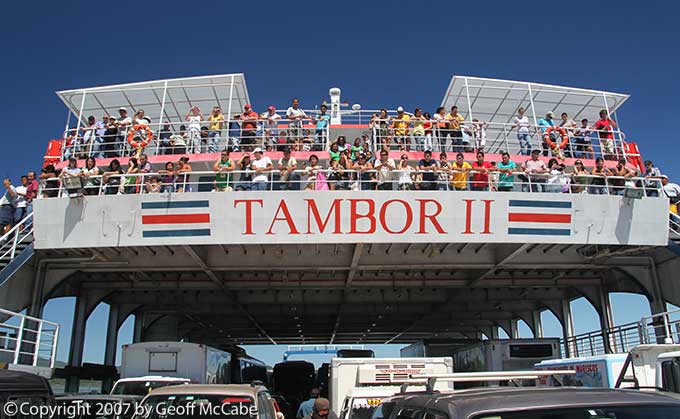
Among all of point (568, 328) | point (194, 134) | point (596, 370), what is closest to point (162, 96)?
point (194, 134)

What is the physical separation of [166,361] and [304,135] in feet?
32.6

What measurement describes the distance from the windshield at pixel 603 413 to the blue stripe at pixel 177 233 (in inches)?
475

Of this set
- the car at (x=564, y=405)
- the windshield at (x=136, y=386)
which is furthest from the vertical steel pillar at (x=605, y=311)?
the car at (x=564, y=405)

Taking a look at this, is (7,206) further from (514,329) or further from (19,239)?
(514,329)

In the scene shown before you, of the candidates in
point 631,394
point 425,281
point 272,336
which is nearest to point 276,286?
point 425,281

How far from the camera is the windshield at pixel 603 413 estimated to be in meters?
3.32

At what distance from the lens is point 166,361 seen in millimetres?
17156

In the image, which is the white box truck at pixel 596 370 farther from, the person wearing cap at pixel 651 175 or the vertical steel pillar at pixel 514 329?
the vertical steel pillar at pixel 514 329

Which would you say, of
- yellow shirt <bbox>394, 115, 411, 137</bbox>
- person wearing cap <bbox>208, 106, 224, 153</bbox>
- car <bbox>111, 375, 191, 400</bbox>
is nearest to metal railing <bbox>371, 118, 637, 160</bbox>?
yellow shirt <bbox>394, 115, 411, 137</bbox>

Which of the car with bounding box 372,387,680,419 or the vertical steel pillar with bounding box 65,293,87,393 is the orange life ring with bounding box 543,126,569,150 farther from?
the vertical steel pillar with bounding box 65,293,87,393

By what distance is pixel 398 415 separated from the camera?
4.57m

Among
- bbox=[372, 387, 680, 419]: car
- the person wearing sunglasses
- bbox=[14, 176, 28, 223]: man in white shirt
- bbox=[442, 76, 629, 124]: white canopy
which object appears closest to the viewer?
bbox=[372, 387, 680, 419]: car

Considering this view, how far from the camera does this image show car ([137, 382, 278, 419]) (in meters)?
7.50

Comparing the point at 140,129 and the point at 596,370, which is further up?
the point at 140,129
